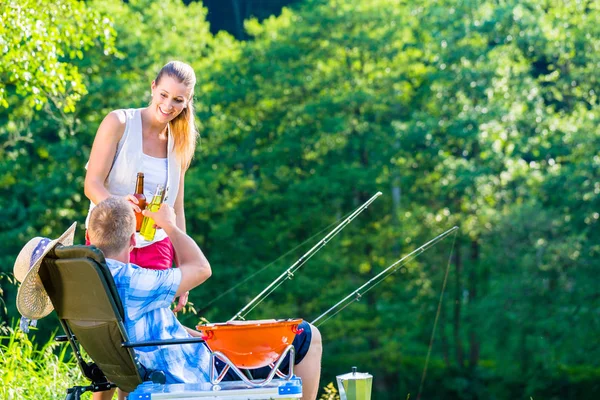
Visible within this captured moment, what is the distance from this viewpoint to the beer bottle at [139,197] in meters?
3.18

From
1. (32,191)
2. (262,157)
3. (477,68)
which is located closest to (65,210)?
(32,191)

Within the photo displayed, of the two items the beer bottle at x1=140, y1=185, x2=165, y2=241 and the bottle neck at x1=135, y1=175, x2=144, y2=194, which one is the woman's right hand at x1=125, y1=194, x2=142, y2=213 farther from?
the bottle neck at x1=135, y1=175, x2=144, y2=194

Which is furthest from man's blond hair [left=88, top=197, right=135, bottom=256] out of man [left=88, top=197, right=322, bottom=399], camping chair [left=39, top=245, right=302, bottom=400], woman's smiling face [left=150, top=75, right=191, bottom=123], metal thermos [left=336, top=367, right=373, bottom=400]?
metal thermos [left=336, top=367, right=373, bottom=400]

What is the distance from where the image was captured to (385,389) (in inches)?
795

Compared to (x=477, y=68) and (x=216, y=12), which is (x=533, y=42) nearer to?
(x=477, y=68)

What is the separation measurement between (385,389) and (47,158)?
26.5ft

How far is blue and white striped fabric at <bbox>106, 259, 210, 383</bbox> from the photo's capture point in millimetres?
2848

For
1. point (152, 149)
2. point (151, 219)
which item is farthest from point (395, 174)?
point (151, 219)

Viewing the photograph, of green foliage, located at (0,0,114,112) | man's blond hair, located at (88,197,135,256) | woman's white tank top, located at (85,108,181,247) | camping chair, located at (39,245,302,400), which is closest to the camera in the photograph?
camping chair, located at (39,245,302,400)

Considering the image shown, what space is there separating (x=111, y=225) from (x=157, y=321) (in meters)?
0.34

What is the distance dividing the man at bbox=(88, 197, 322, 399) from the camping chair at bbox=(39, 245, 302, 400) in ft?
0.20

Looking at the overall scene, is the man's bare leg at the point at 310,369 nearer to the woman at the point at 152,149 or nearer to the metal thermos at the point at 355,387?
the metal thermos at the point at 355,387

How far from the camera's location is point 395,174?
20.6 m

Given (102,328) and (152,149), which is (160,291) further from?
(152,149)
